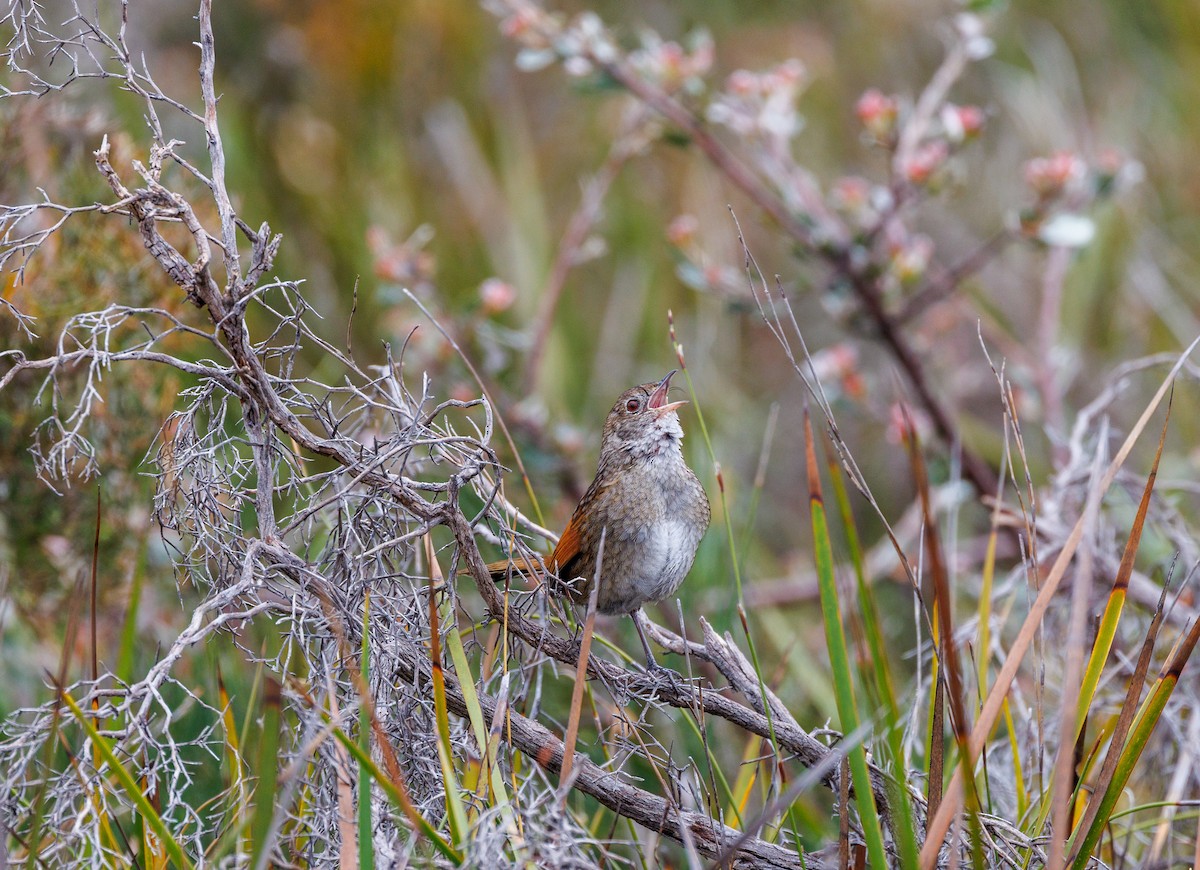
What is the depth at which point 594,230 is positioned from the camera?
7.40 meters

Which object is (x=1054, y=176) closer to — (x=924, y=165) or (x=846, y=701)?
(x=924, y=165)

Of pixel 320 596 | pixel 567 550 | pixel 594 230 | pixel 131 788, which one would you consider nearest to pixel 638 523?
pixel 567 550

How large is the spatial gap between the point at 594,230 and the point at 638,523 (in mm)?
4682

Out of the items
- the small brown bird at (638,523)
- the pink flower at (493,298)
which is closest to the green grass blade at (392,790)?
the small brown bird at (638,523)

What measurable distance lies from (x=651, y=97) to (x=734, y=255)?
3154 millimetres

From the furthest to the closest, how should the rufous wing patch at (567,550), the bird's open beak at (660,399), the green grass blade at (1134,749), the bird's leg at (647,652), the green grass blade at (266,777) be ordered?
the bird's open beak at (660,399) → the rufous wing patch at (567,550) → the bird's leg at (647,652) → the green grass blade at (1134,749) → the green grass blade at (266,777)

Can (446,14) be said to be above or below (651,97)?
below

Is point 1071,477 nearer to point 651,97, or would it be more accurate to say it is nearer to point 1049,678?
point 1049,678

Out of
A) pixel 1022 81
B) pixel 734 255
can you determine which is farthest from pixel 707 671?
pixel 1022 81

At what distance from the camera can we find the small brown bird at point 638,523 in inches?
115

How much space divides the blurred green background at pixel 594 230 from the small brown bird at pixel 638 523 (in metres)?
0.22

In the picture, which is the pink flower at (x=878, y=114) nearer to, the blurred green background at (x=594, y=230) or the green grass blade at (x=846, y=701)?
the blurred green background at (x=594, y=230)

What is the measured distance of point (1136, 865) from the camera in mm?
2748

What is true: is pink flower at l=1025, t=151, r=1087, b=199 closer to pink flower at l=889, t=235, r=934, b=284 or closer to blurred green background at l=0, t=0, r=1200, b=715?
blurred green background at l=0, t=0, r=1200, b=715
